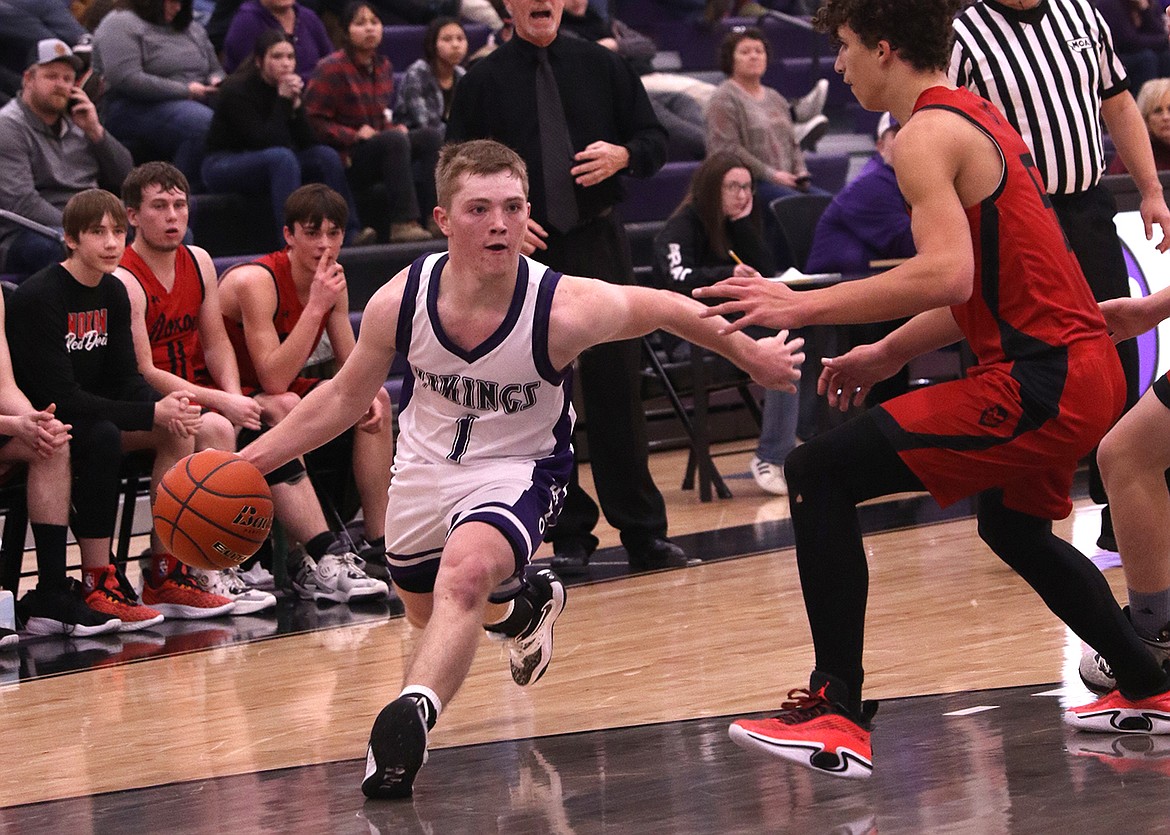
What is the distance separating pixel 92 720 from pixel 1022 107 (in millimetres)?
3196

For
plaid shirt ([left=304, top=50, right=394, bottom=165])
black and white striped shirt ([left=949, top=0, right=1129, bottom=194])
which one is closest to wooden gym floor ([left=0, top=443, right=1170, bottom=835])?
black and white striped shirt ([left=949, top=0, right=1129, bottom=194])

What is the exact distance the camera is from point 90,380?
6.00m

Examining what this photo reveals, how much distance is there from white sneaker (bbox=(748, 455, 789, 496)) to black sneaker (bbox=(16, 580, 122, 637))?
3352 mm

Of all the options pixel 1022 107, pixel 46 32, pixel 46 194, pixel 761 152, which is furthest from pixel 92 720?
pixel 761 152

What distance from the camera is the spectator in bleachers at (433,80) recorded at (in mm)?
9359

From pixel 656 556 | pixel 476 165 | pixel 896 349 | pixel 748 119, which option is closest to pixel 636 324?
pixel 476 165

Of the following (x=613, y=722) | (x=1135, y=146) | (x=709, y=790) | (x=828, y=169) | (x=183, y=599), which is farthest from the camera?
(x=828, y=169)

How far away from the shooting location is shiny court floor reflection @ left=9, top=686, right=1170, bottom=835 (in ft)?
10.3

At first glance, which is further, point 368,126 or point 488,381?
point 368,126

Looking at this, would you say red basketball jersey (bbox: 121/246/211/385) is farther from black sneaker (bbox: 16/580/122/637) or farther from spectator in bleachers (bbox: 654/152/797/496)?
spectator in bleachers (bbox: 654/152/797/496)

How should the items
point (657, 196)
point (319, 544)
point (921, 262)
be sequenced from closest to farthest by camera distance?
1. point (921, 262)
2. point (319, 544)
3. point (657, 196)

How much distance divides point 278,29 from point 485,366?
549 centimetres

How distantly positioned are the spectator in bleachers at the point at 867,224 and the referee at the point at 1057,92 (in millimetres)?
Answer: 2738

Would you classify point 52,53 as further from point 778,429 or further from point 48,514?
point 778,429
